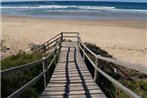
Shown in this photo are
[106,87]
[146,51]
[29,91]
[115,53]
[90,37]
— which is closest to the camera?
[29,91]

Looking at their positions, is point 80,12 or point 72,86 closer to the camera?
point 72,86

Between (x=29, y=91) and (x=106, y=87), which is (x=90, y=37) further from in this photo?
(x=29, y=91)

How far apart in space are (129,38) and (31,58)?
2128cm

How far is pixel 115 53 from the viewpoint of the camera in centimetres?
2295

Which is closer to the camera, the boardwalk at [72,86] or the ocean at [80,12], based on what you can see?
the boardwalk at [72,86]

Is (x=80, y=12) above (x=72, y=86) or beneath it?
above

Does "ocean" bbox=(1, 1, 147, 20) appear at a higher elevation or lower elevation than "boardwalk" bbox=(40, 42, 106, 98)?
higher

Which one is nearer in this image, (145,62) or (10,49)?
(145,62)

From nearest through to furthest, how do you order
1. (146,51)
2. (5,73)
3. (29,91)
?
1. (5,73)
2. (29,91)
3. (146,51)

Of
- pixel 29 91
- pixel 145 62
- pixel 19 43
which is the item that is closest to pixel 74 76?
pixel 29 91

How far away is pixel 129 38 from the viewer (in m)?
31.5

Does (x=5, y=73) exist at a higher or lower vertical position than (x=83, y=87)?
higher

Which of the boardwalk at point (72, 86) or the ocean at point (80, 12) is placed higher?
the ocean at point (80, 12)

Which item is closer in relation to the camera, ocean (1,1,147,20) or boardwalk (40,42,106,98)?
boardwalk (40,42,106,98)
